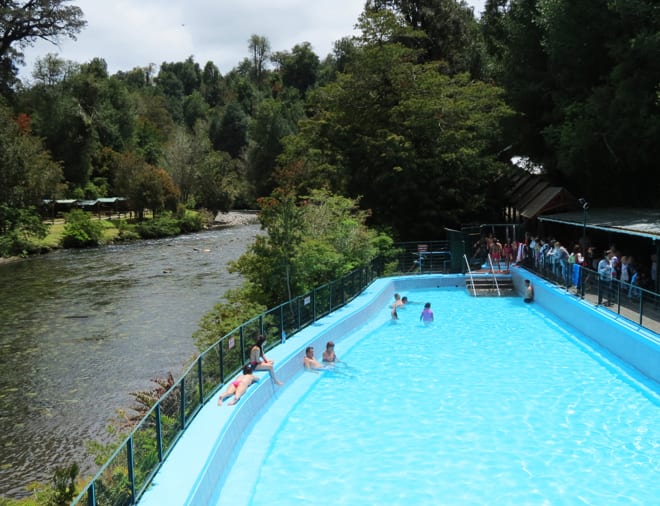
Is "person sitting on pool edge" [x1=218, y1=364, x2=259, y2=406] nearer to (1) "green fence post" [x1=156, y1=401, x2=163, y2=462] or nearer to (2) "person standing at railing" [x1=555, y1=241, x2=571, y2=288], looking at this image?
(1) "green fence post" [x1=156, y1=401, x2=163, y2=462]

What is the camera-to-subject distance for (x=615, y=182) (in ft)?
100

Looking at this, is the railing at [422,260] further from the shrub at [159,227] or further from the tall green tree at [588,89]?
the shrub at [159,227]

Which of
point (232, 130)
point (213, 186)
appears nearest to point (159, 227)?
point (213, 186)

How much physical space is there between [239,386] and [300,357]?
3.96 meters

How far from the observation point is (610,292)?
17750mm

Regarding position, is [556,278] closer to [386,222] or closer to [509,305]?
[509,305]

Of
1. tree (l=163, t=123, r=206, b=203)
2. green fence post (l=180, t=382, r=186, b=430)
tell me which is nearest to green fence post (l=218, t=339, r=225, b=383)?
green fence post (l=180, t=382, r=186, b=430)

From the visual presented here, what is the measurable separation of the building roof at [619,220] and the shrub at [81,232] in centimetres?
3716

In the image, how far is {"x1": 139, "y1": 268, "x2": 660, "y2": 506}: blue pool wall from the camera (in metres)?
8.34

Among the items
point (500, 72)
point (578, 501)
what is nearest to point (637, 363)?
point (578, 501)

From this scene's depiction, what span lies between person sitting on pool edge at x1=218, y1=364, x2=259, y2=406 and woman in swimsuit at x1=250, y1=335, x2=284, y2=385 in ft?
1.60

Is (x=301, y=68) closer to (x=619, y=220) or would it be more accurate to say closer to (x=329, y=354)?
(x=619, y=220)

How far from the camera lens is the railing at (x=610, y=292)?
15.4 meters

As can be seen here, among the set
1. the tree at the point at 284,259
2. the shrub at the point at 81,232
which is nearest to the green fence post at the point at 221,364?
the tree at the point at 284,259
